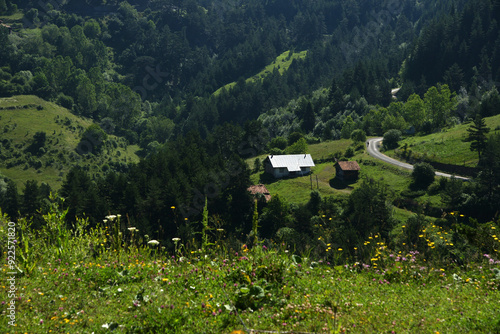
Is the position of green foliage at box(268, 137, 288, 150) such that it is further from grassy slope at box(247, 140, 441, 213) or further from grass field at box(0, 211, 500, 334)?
grass field at box(0, 211, 500, 334)

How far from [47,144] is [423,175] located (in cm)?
12554

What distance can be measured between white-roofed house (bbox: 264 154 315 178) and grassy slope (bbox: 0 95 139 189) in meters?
72.3

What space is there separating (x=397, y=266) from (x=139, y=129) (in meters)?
198

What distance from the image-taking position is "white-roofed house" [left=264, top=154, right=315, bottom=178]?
96375 millimetres

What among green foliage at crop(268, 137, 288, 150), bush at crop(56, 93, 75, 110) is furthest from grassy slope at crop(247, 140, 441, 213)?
bush at crop(56, 93, 75, 110)

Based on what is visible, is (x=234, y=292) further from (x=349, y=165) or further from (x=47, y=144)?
(x=47, y=144)

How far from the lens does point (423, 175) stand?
76.6 meters

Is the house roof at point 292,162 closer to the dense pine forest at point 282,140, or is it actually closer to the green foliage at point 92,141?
the dense pine forest at point 282,140

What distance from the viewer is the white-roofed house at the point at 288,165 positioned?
96.4 metres

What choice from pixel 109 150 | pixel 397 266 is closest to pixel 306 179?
pixel 397 266

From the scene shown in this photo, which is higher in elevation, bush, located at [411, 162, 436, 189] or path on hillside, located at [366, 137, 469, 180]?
bush, located at [411, 162, 436, 189]

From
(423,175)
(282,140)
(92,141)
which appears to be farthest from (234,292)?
(92,141)

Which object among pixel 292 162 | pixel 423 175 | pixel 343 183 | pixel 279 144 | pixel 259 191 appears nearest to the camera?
pixel 423 175

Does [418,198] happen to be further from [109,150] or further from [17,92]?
[17,92]
